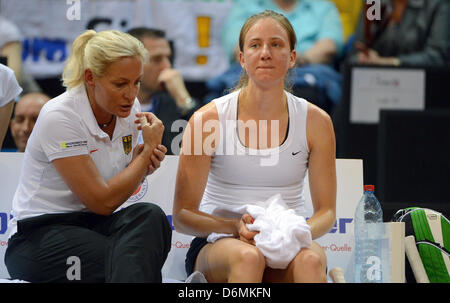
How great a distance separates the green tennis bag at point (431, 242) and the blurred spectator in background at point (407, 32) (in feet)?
8.40

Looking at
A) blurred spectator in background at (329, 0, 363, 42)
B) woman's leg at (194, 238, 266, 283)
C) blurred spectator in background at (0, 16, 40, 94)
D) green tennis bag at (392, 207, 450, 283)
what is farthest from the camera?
blurred spectator in background at (329, 0, 363, 42)

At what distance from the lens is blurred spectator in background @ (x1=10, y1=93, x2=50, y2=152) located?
4062 millimetres

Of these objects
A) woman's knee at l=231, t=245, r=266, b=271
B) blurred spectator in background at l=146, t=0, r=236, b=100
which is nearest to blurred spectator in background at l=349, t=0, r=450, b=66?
blurred spectator in background at l=146, t=0, r=236, b=100

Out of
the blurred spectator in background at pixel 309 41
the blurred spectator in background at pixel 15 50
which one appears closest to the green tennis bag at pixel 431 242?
the blurred spectator in background at pixel 309 41

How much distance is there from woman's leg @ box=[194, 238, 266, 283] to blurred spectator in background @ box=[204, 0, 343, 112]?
2.38 metres

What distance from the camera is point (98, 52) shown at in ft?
8.37

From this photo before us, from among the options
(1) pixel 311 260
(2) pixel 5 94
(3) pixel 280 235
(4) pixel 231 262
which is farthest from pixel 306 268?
(2) pixel 5 94

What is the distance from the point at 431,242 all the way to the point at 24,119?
8.11 ft

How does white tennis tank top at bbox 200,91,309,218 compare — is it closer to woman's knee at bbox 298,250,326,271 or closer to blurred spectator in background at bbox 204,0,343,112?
woman's knee at bbox 298,250,326,271

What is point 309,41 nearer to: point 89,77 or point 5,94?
point 5,94

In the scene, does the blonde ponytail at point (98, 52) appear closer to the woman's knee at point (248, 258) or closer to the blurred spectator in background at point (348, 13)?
the woman's knee at point (248, 258)

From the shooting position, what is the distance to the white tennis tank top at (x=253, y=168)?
8.77 ft
